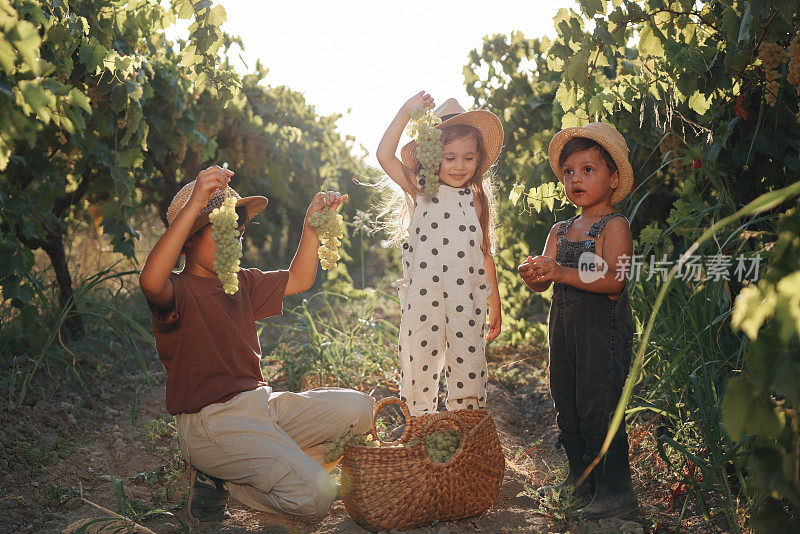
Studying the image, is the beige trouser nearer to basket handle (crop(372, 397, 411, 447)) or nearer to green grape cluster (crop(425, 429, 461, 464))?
basket handle (crop(372, 397, 411, 447))

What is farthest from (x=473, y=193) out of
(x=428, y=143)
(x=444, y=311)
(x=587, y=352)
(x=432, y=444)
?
(x=432, y=444)

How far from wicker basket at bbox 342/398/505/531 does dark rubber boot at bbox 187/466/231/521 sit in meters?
0.45

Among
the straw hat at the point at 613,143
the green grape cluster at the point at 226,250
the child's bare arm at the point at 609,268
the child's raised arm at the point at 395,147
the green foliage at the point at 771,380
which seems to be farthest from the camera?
the child's raised arm at the point at 395,147

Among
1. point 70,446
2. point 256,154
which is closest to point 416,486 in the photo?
point 70,446

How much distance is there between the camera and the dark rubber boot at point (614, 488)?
2232mm

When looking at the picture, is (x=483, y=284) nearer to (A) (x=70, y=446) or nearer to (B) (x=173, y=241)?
(B) (x=173, y=241)

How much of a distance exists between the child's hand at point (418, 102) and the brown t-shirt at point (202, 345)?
106 centimetres

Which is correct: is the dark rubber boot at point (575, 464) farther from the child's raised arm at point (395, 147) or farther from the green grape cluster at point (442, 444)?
the child's raised arm at point (395, 147)

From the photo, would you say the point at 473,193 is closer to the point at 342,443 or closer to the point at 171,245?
the point at 342,443

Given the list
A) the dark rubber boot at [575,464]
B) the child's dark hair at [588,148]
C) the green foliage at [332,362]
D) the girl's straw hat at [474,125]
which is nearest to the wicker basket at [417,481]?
the dark rubber boot at [575,464]

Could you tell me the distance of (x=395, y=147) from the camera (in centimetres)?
280

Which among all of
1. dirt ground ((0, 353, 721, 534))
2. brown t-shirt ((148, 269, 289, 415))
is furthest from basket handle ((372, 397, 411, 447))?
brown t-shirt ((148, 269, 289, 415))

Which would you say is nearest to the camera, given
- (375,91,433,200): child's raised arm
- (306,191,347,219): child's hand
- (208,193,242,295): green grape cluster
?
(208,193,242,295): green grape cluster

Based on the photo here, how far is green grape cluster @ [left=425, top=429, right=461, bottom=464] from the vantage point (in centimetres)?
228
